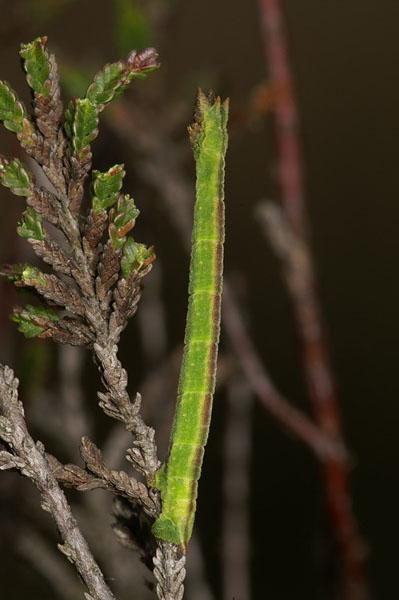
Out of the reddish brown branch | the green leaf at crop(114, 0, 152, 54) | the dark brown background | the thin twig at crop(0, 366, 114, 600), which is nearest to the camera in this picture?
the thin twig at crop(0, 366, 114, 600)

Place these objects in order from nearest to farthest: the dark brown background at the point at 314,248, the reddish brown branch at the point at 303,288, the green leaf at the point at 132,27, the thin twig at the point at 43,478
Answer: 1. the thin twig at the point at 43,478
2. the green leaf at the point at 132,27
3. the reddish brown branch at the point at 303,288
4. the dark brown background at the point at 314,248

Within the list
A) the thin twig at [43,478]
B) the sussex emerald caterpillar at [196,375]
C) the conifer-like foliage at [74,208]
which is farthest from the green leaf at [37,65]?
the thin twig at [43,478]

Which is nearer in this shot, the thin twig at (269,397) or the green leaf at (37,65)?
the green leaf at (37,65)

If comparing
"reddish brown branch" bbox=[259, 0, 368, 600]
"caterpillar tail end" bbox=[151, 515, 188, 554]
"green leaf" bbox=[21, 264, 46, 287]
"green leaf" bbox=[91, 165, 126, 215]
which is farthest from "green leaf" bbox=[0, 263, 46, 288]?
"reddish brown branch" bbox=[259, 0, 368, 600]

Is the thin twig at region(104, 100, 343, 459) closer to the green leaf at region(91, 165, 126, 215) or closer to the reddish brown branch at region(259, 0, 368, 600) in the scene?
the reddish brown branch at region(259, 0, 368, 600)

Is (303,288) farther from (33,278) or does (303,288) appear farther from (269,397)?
(33,278)

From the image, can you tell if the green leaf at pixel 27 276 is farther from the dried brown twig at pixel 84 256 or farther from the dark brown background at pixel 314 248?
the dark brown background at pixel 314 248
